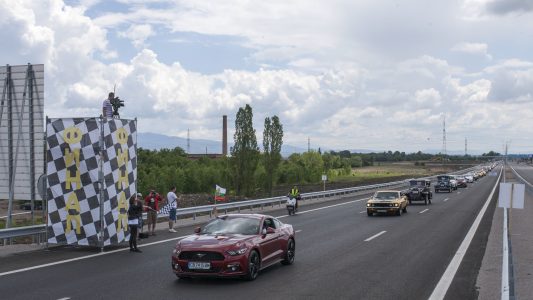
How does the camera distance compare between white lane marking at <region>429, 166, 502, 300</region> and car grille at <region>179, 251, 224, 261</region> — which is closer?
white lane marking at <region>429, 166, 502, 300</region>

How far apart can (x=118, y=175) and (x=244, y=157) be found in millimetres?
39855

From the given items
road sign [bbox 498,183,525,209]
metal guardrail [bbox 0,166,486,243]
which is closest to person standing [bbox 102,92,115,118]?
metal guardrail [bbox 0,166,486,243]

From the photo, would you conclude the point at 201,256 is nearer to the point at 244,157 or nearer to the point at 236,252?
the point at 236,252

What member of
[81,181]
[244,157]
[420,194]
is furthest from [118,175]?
[244,157]

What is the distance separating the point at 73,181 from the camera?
16.5m

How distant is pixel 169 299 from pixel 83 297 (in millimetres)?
1536

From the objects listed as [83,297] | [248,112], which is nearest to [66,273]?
[83,297]

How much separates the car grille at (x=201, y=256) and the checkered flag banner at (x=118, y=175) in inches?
225

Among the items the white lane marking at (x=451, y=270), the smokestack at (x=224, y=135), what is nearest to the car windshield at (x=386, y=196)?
the white lane marking at (x=451, y=270)

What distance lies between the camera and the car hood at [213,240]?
1157 centimetres

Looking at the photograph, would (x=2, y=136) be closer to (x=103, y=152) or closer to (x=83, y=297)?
(x=103, y=152)

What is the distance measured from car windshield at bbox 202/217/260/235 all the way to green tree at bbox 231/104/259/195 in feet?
142

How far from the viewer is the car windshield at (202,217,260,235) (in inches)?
498

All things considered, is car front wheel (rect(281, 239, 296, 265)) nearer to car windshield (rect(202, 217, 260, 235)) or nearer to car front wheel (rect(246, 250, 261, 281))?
car windshield (rect(202, 217, 260, 235))
